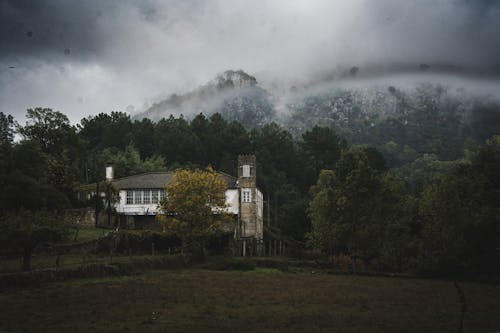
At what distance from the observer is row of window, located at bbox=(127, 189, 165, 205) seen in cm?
6594

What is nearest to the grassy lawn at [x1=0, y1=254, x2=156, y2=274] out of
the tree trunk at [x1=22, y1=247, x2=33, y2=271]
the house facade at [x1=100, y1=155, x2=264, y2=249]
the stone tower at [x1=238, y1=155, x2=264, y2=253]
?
the tree trunk at [x1=22, y1=247, x2=33, y2=271]

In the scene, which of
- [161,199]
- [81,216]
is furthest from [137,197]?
[81,216]

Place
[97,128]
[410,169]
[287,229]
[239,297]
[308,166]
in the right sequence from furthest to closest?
[410,169], [97,128], [308,166], [287,229], [239,297]

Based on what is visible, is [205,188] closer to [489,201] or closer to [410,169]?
[489,201]

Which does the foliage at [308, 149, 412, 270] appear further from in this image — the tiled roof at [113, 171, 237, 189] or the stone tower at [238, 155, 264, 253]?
the tiled roof at [113, 171, 237, 189]

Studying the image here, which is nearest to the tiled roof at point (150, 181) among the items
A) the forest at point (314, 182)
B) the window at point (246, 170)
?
the window at point (246, 170)

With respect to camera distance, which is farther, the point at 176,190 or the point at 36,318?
the point at 176,190

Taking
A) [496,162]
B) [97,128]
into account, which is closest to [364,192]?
[496,162]

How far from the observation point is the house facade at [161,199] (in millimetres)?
63219

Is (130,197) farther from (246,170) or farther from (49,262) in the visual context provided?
(49,262)

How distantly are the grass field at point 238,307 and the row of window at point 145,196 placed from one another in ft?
105

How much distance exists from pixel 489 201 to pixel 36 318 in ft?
133

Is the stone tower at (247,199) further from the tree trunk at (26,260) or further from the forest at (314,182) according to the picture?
the tree trunk at (26,260)

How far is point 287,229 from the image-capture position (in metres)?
79.1
